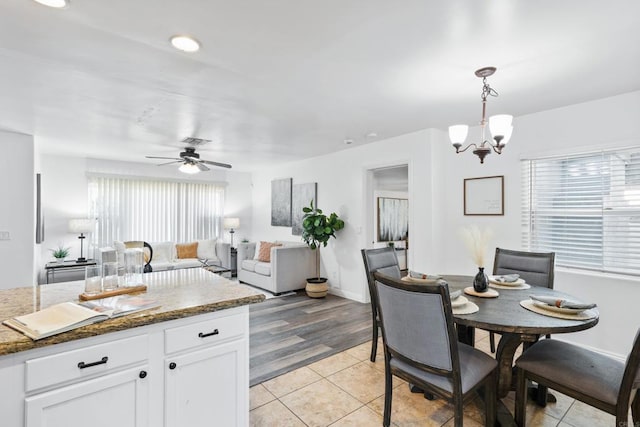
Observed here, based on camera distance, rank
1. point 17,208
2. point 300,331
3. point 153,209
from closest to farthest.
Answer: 1. point 300,331
2. point 17,208
3. point 153,209

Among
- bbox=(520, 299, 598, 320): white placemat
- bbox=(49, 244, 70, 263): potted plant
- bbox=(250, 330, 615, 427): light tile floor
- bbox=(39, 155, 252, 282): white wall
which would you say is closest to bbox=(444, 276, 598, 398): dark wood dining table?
bbox=(520, 299, 598, 320): white placemat

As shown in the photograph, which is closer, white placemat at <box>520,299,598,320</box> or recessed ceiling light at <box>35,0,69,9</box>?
recessed ceiling light at <box>35,0,69,9</box>

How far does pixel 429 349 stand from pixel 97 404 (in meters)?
1.55

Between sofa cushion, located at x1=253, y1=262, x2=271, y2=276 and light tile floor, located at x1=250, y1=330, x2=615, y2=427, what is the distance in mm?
2747

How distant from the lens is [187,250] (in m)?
6.29

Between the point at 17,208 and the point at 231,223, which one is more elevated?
the point at 17,208

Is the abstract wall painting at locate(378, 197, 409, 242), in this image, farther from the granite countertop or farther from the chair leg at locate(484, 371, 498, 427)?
the granite countertop

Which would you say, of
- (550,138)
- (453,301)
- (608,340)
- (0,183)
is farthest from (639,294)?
(0,183)

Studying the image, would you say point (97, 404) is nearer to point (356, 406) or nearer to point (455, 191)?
point (356, 406)

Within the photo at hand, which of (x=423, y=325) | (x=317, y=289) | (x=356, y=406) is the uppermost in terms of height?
(x=423, y=325)

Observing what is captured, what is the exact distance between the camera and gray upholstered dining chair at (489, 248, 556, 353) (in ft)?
8.73

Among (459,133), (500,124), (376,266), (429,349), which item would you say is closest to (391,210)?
(376,266)

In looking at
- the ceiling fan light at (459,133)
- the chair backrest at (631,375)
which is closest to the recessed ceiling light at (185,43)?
the ceiling fan light at (459,133)

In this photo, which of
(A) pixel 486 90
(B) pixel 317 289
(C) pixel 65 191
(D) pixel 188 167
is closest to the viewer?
(A) pixel 486 90
